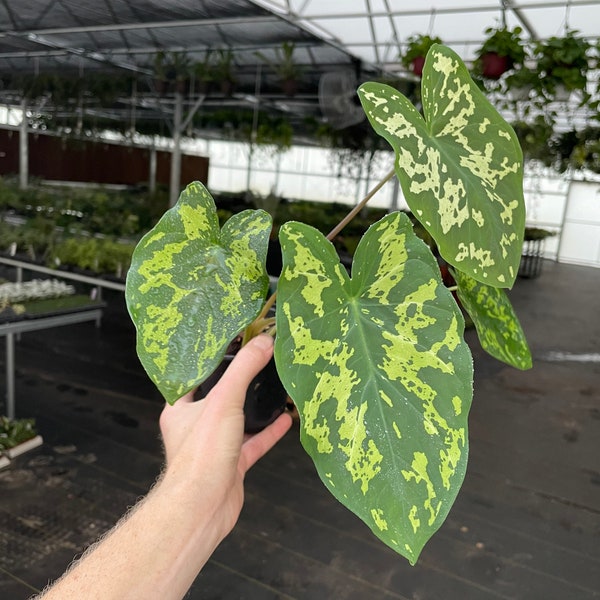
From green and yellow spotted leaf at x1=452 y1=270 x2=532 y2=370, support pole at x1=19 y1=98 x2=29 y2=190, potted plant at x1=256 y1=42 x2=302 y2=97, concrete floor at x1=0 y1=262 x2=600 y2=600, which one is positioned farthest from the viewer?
potted plant at x1=256 y1=42 x2=302 y2=97

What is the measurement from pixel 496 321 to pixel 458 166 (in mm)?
306

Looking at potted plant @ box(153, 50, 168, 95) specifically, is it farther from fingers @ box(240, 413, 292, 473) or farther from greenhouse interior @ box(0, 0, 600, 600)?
fingers @ box(240, 413, 292, 473)

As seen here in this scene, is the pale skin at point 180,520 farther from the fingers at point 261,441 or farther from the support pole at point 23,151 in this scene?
the support pole at point 23,151

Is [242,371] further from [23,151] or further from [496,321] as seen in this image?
[23,151]

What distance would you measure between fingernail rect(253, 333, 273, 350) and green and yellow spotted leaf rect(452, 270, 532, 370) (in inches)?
11.4

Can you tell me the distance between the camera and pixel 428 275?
0.66 m

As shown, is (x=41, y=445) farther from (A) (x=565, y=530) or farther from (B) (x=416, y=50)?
(B) (x=416, y=50)

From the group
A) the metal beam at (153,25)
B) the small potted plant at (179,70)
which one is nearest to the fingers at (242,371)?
the metal beam at (153,25)

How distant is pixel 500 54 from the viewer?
138 inches

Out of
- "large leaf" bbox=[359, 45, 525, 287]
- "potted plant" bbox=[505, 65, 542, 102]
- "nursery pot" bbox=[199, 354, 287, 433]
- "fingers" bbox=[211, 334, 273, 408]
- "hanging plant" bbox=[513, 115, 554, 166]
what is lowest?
"nursery pot" bbox=[199, 354, 287, 433]

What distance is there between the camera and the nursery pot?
969mm

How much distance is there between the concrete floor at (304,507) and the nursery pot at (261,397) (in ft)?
4.18

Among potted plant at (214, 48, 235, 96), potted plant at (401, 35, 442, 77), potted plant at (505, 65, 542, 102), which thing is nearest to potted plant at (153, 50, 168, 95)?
potted plant at (214, 48, 235, 96)

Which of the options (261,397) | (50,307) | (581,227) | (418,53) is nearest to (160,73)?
(418,53)
